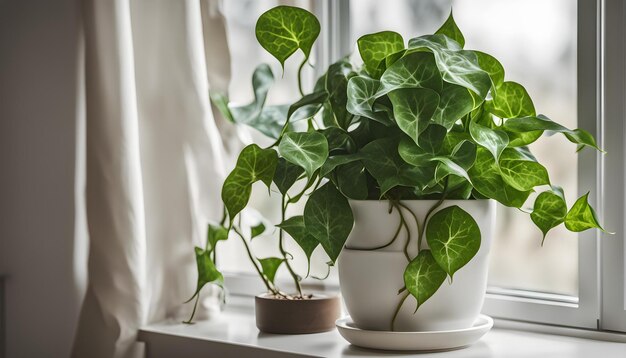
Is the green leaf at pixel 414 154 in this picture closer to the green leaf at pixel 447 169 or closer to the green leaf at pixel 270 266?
the green leaf at pixel 447 169

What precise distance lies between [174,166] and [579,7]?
30.1 inches

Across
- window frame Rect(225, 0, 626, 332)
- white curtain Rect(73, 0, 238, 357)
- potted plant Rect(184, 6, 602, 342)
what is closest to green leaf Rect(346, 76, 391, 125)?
potted plant Rect(184, 6, 602, 342)

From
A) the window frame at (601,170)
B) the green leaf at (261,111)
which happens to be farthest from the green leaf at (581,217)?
the green leaf at (261,111)

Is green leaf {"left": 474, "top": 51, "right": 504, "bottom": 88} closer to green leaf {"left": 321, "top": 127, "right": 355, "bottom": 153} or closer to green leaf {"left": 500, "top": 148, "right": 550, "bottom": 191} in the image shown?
green leaf {"left": 500, "top": 148, "right": 550, "bottom": 191}

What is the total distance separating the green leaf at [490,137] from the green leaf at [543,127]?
24 millimetres

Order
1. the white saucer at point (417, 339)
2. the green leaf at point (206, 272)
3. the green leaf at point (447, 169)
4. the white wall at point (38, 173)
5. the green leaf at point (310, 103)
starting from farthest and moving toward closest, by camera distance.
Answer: the white wall at point (38, 173)
the green leaf at point (206, 272)
the green leaf at point (310, 103)
the white saucer at point (417, 339)
the green leaf at point (447, 169)

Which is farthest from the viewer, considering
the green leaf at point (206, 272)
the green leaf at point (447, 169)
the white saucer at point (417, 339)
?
the green leaf at point (206, 272)

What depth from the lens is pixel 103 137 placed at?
134cm

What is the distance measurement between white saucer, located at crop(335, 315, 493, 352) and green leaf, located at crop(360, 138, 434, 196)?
210mm

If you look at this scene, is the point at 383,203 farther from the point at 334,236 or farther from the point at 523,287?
the point at 523,287

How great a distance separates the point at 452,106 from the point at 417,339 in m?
0.33

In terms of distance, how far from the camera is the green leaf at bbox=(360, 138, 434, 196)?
0.99 m

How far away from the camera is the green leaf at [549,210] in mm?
1038

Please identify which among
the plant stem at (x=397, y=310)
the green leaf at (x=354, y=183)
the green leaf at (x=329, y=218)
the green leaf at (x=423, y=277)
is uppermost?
→ the green leaf at (x=354, y=183)
